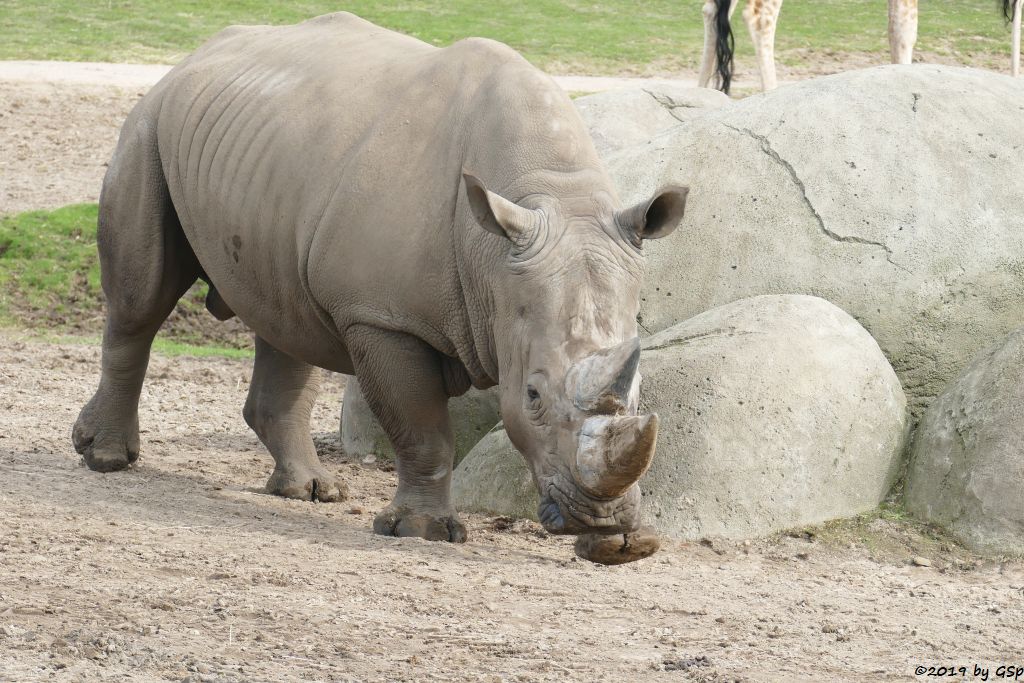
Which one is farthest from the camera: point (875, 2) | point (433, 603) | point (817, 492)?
point (875, 2)

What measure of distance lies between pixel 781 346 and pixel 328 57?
2.44m

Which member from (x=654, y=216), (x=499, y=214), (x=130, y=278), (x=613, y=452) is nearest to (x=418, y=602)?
(x=613, y=452)

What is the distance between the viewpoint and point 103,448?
7676 millimetres

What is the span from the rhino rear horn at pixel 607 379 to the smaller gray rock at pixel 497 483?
1.69m

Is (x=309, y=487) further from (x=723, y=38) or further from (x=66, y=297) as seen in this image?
(x=723, y=38)

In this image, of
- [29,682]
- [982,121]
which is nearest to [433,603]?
[29,682]

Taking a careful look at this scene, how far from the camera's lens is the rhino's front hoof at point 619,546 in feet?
17.4

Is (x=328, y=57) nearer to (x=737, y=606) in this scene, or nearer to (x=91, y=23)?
(x=737, y=606)

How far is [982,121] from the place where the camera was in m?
7.75

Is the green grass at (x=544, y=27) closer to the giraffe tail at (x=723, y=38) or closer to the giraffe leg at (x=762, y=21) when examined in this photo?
the giraffe tail at (x=723, y=38)

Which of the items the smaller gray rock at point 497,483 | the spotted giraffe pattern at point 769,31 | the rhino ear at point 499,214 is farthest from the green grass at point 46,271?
the rhino ear at point 499,214

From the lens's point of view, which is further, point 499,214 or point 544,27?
point 544,27

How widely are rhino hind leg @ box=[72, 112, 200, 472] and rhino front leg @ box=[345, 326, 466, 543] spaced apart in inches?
67.1

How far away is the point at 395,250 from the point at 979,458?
2.61 meters
